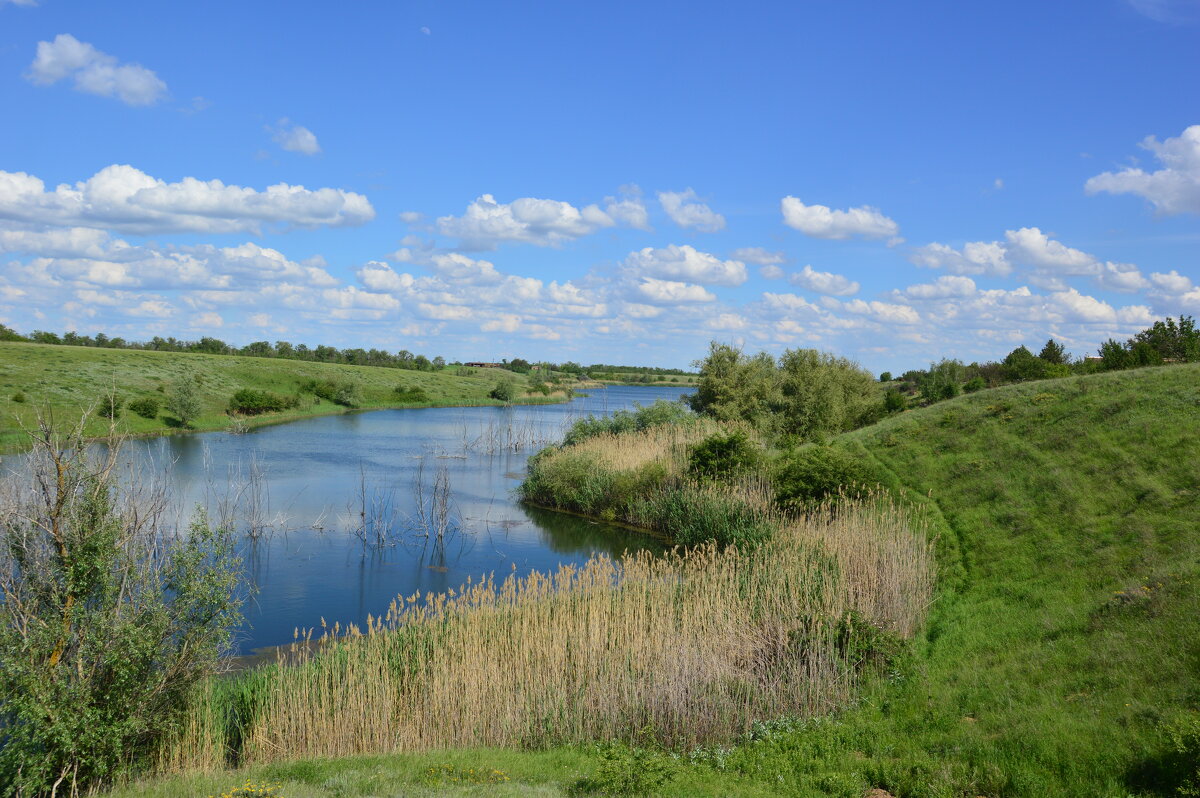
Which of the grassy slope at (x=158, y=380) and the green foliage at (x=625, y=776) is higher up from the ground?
the grassy slope at (x=158, y=380)

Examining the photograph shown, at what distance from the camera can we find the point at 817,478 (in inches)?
831

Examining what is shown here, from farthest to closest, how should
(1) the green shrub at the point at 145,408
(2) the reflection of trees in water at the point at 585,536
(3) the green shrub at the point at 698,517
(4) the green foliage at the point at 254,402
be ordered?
(4) the green foliage at the point at 254,402
(1) the green shrub at the point at 145,408
(2) the reflection of trees in water at the point at 585,536
(3) the green shrub at the point at 698,517

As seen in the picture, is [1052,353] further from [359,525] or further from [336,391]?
[336,391]

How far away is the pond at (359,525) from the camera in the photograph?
18.5 metres

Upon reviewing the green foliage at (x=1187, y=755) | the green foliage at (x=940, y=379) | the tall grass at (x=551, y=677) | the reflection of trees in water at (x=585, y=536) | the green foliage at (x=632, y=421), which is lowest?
the reflection of trees in water at (x=585, y=536)

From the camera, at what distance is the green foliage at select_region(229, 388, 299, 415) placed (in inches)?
2425

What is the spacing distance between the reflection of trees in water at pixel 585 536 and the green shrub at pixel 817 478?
465 centimetres

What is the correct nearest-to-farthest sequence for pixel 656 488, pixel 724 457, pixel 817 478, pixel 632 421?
pixel 817 478 → pixel 724 457 → pixel 656 488 → pixel 632 421

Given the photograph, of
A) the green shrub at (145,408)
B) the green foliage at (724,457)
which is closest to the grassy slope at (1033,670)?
the green foliage at (724,457)

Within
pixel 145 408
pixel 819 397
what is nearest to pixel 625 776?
pixel 819 397

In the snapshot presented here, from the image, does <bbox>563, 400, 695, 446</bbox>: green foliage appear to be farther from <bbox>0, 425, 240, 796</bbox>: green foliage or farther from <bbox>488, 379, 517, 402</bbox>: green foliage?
<bbox>488, 379, 517, 402</bbox>: green foliage

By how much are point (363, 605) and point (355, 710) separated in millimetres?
8657

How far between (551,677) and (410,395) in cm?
8296

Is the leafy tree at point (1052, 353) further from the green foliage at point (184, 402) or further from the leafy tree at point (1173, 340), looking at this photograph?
the green foliage at point (184, 402)
